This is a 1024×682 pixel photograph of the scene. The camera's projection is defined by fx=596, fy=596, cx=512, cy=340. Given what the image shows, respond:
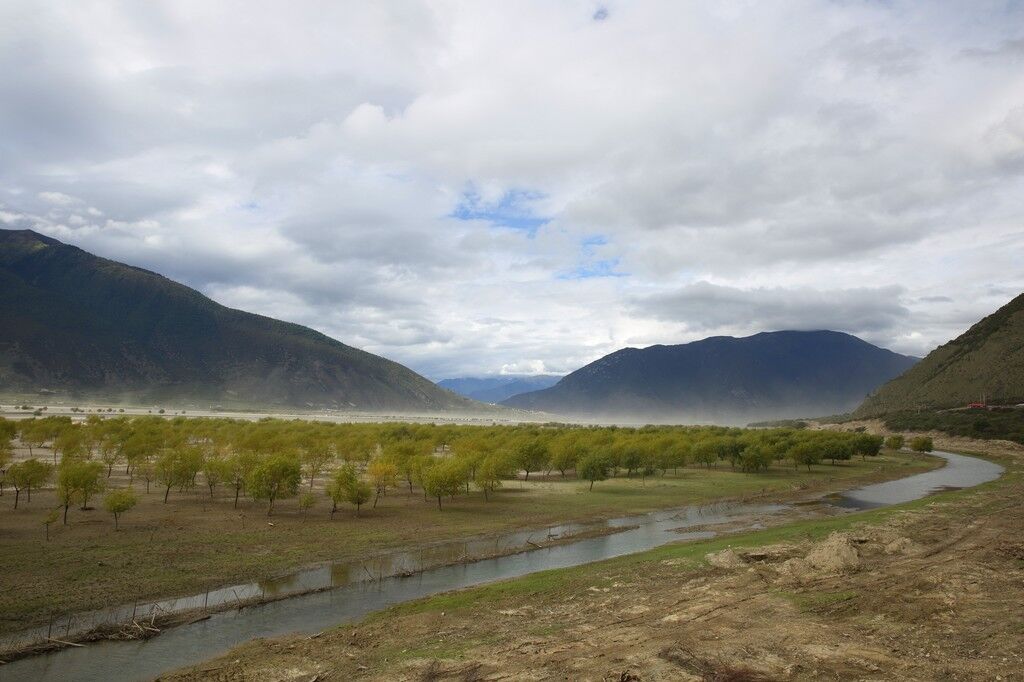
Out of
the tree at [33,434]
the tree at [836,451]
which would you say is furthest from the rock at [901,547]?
the tree at [33,434]

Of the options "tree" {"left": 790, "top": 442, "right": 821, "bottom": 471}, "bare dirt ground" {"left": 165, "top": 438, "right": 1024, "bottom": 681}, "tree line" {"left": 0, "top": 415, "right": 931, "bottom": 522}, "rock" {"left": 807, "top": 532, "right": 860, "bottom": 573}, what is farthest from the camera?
"tree" {"left": 790, "top": 442, "right": 821, "bottom": 471}

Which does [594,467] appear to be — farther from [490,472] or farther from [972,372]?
[972,372]

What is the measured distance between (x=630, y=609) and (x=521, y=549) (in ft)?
48.7

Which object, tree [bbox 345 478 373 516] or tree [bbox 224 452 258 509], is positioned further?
tree [bbox 224 452 258 509]

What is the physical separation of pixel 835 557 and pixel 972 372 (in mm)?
170052

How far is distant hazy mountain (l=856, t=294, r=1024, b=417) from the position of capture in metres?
145

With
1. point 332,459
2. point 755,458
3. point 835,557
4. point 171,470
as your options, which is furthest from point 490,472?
point 755,458

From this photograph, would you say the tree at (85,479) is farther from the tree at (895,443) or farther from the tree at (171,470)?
the tree at (895,443)

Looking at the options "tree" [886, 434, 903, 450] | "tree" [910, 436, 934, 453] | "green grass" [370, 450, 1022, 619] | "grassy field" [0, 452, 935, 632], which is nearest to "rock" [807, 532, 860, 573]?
"green grass" [370, 450, 1022, 619]

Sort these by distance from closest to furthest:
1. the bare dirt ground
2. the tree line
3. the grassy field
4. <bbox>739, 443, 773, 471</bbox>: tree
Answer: the bare dirt ground
the grassy field
the tree line
<bbox>739, 443, 773, 471</bbox>: tree

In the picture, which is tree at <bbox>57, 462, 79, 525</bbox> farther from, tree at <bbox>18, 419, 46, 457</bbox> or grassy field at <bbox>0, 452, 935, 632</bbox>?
tree at <bbox>18, 419, 46, 457</bbox>

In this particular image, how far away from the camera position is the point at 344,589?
2858cm

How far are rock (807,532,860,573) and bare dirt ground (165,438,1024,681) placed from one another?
8 centimetres

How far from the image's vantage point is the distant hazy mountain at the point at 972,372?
14512 cm
